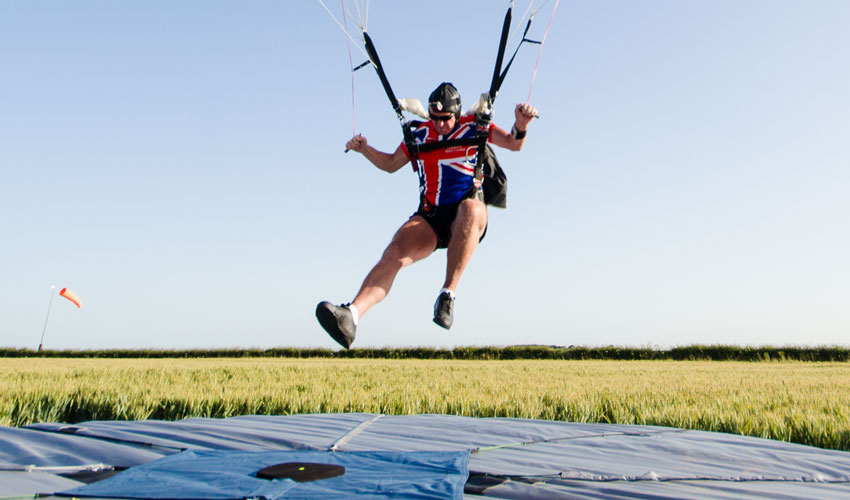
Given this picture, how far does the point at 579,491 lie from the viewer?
6.59ft

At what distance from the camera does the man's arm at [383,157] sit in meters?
3.78

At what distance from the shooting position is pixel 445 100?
3.53 meters

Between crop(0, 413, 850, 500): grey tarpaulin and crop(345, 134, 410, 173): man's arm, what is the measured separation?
5.66ft

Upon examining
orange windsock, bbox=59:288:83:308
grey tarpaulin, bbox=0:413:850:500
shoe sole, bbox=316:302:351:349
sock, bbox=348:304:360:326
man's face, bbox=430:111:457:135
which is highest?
orange windsock, bbox=59:288:83:308

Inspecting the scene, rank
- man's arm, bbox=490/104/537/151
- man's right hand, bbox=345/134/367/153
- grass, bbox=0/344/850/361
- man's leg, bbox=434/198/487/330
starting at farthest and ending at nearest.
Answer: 1. grass, bbox=0/344/850/361
2. man's right hand, bbox=345/134/367/153
3. man's arm, bbox=490/104/537/151
4. man's leg, bbox=434/198/487/330

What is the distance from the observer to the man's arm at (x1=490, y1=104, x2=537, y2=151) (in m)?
3.39

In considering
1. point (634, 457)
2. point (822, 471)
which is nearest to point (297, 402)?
point (634, 457)

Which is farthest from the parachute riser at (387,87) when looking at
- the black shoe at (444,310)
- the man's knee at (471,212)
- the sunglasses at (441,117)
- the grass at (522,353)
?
the grass at (522,353)

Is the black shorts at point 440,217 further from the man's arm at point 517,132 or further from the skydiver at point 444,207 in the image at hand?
the man's arm at point 517,132

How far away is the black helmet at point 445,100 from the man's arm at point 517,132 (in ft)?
1.11

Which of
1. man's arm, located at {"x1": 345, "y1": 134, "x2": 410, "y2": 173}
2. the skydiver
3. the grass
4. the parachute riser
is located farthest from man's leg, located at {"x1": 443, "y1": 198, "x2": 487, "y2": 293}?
the grass

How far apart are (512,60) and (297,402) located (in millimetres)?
3418

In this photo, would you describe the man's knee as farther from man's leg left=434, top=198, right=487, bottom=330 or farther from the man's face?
the man's face

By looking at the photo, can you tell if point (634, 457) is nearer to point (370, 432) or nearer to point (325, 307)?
point (370, 432)
